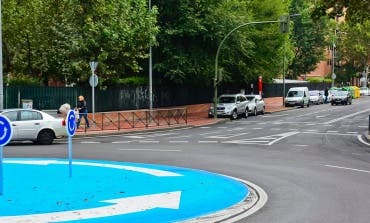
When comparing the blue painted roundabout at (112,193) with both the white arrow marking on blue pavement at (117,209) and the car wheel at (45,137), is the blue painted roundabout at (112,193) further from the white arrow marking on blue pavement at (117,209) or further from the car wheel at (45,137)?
the car wheel at (45,137)

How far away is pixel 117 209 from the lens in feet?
32.3

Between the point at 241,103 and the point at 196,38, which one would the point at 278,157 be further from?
the point at 241,103

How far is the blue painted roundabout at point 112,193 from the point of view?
940 centimetres

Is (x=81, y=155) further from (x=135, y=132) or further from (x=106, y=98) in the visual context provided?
(x=106, y=98)

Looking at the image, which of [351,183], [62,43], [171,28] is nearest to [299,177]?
[351,183]

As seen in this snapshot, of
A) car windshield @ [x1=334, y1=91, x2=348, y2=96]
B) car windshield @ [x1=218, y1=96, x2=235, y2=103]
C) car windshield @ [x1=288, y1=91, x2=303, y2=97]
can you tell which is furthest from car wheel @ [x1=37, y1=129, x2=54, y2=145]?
car windshield @ [x1=334, y1=91, x2=348, y2=96]

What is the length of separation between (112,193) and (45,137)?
12096 mm

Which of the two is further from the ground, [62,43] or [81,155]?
[62,43]

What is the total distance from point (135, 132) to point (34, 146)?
8.73m

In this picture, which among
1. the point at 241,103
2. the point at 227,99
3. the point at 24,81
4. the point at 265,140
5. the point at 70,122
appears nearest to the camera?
the point at 70,122

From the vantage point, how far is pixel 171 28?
40.3 m

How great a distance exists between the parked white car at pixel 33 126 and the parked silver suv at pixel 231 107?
19628mm

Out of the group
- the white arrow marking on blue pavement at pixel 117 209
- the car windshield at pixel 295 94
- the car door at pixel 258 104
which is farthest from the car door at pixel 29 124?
the car windshield at pixel 295 94

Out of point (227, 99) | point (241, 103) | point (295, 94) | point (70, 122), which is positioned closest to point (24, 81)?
point (227, 99)
